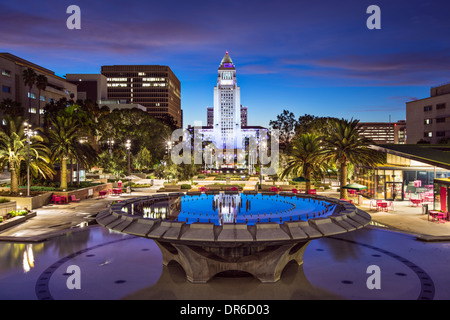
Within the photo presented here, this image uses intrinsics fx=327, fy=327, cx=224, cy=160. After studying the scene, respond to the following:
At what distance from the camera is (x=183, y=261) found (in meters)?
12.7

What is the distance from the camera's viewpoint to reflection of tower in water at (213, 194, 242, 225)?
44.3ft

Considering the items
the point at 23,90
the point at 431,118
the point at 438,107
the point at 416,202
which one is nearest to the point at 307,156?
the point at 416,202

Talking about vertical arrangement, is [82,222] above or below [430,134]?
below

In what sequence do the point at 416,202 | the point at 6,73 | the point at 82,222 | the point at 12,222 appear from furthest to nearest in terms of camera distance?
the point at 6,73 < the point at 416,202 < the point at 82,222 < the point at 12,222

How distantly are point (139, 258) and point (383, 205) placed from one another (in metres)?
21.1

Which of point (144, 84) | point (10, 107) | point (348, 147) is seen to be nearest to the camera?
point (348, 147)

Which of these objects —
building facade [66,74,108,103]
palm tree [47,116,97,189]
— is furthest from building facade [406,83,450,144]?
building facade [66,74,108,103]

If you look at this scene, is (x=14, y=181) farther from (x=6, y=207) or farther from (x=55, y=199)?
(x=6, y=207)

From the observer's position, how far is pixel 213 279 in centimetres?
1278

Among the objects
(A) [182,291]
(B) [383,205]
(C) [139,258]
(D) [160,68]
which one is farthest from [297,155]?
(D) [160,68]

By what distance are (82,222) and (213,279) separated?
1442 cm

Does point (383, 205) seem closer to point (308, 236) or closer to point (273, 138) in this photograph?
point (308, 236)

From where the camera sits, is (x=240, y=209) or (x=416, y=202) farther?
(x=416, y=202)
